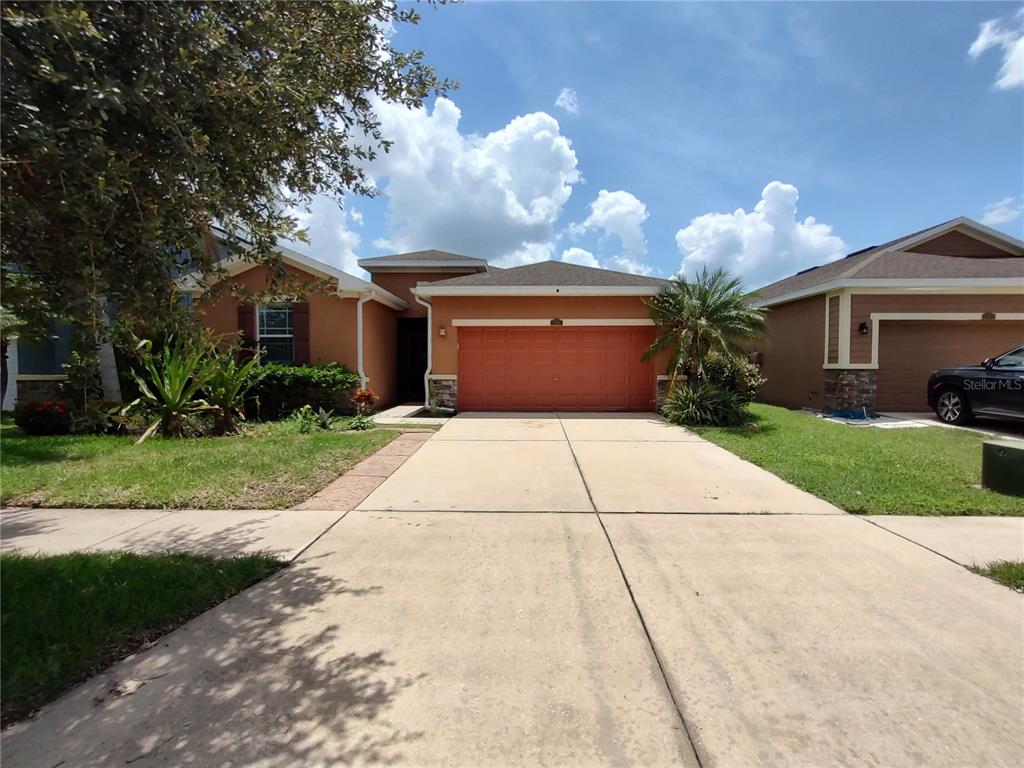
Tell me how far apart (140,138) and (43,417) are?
33.5 feet

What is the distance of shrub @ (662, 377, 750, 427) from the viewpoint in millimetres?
10984

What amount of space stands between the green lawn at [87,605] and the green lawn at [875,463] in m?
5.82

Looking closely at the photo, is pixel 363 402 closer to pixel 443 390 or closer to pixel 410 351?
pixel 443 390

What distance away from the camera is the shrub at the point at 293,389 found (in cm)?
1203

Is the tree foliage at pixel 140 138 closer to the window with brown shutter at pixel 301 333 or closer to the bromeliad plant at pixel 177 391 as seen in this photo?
the bromeliad plant at pixel 177 391

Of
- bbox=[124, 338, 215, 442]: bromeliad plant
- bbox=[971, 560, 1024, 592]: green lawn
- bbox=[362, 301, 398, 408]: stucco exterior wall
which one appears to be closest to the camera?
bbox=[971, 560, 1024, 592]: green lawn

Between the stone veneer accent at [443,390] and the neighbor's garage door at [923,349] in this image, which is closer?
the neighbor's garage door at [923,349]

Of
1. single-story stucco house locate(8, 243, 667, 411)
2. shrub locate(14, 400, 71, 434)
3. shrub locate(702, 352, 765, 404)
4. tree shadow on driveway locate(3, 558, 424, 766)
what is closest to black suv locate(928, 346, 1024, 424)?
shrub locate(702, 352, 765, 404)

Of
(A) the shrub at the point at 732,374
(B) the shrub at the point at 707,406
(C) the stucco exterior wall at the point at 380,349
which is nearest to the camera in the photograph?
(B) the shrub at the point at 707,406

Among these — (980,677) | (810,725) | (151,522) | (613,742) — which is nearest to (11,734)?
(613,742)

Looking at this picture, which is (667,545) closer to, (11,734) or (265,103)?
(11,734)

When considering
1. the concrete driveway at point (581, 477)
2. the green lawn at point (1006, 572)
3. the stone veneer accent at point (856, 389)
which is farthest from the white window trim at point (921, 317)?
the green lawn at point (1006, 572)

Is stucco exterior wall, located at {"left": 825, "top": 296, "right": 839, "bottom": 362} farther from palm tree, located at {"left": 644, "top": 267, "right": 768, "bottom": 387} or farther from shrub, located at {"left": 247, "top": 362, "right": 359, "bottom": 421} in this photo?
shrub, located at {"left": 247, "top": 362, "right": 359, "bottom": 421}

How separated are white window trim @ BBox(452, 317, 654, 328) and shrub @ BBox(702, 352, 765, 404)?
7.01ft
